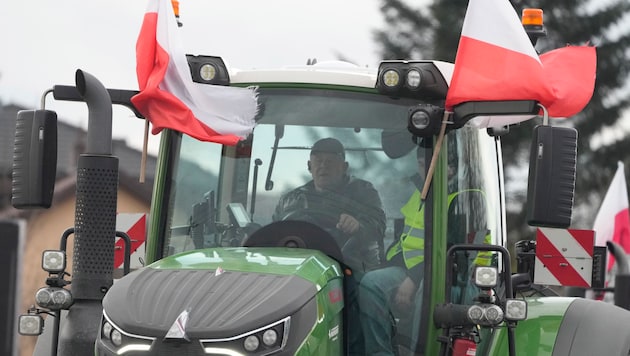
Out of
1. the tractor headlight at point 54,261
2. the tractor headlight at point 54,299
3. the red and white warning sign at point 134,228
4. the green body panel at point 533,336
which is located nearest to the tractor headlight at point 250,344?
the tractor headlight at point 54,299

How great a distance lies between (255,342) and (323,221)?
1109mm

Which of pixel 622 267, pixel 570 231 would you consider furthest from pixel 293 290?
pixel 622 267

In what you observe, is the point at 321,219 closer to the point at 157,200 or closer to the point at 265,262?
the point at 265,262

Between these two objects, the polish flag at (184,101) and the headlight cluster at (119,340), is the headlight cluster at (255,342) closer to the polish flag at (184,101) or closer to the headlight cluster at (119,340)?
the headlight cluster at (119,340)

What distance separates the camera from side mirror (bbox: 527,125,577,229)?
5566 millimetres

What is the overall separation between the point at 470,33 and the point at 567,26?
25.8m

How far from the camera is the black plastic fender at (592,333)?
6613mm

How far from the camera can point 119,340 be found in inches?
215

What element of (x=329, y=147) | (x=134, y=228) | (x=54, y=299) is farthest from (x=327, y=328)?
(x=134, y=228)

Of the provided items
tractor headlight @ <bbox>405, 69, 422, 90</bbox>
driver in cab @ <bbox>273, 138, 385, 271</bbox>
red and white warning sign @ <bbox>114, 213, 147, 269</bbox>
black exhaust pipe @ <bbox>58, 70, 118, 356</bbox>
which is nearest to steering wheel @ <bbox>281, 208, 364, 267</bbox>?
driver in cab @ <bbox>273, 138, 385, 271</bbox>

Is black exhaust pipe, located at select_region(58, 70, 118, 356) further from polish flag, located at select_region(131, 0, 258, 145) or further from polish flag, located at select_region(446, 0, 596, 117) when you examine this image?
polish flag, located at select_region(446, 0, 596, 117)

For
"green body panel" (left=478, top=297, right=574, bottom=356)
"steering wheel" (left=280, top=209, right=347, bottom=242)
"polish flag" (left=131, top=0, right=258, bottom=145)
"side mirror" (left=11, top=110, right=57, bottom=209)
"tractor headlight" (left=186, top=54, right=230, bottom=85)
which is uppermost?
"tractor headlight" (left=186, top=54, right=230, bottom=85)

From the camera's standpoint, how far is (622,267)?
11.3m

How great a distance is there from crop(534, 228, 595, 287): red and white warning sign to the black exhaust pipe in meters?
2.98
